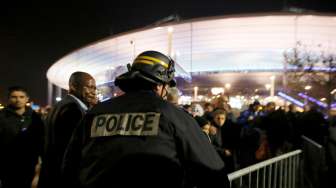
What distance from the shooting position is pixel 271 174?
4.04 m

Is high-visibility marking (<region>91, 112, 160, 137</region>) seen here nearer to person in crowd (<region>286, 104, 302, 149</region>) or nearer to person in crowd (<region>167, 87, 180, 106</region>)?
person in crowd (<region>167, 87, 180, 106</region>)

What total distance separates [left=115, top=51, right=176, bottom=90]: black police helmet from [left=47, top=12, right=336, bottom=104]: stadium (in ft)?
75.6

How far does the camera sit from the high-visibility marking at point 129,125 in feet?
6.12

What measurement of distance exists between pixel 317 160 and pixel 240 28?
26521 millimetres

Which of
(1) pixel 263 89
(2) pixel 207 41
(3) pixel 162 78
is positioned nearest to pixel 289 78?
(2) pixel 207 41

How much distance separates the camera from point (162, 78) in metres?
2.12

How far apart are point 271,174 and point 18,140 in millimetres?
3299

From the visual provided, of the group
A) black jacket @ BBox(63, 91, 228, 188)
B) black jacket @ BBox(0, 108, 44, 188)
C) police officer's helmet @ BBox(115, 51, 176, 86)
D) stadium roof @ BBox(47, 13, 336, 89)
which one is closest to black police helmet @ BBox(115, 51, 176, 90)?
police officer's helmet @ BBox(115, 51, 176, 86)

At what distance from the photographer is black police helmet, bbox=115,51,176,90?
207 centimetres

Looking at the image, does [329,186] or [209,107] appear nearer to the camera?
[329,186]

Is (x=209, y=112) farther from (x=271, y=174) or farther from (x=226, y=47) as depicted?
(x=226, y=47)

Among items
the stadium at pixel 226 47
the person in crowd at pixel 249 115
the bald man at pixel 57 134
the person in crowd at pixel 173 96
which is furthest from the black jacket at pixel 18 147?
the stadium at pixel 226 47

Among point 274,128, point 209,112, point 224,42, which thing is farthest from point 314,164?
point 224,42

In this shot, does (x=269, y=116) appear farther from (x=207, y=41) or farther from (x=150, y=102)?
(x=207, y=41)
